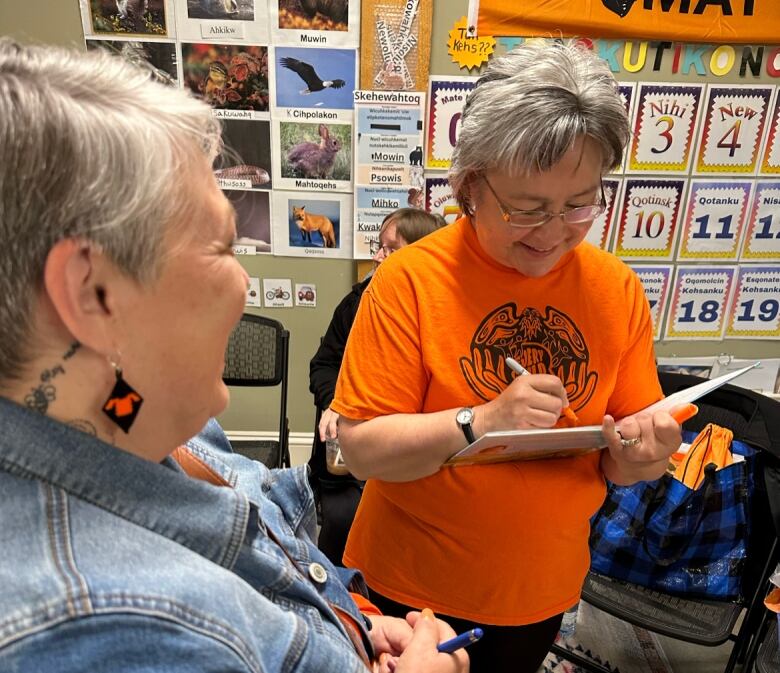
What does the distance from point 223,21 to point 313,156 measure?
23.2 inches

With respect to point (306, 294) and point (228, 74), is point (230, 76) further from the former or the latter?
point (306, 294)

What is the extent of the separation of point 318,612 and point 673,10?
246cm

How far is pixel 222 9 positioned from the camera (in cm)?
214

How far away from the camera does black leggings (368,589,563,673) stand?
1.14 m

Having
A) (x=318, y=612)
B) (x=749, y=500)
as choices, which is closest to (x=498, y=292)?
(x=318, y=612)

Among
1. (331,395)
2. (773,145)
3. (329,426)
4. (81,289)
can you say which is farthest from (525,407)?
(773,145)

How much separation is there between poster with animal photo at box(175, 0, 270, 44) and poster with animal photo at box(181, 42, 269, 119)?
3 centimetres

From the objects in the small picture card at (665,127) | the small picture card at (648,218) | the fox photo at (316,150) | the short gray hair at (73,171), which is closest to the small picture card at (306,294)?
the fox photo at (316,150)

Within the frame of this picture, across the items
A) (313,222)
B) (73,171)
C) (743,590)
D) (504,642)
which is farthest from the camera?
(313,222)

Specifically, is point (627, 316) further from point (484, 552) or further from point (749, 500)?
point (749, 500)

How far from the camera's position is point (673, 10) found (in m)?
2.14

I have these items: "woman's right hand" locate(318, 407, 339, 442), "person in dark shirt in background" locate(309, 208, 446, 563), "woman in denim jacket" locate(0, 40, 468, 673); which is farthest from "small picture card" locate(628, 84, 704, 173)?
"woman in denim jacket" locate(0, 40, 468, 673)

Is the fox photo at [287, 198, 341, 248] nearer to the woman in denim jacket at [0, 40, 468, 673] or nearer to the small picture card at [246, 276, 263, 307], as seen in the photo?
the small picture card at [246, 276, 263, 307]

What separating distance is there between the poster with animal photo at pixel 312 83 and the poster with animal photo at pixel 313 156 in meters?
0.04
